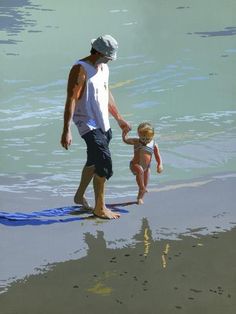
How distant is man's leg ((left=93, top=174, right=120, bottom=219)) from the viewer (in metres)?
4.60

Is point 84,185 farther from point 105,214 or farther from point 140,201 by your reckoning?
point 140,201

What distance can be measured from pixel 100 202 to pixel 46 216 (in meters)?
0.39

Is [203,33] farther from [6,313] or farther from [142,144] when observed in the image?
[6,313]

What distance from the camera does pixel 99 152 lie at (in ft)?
14.9

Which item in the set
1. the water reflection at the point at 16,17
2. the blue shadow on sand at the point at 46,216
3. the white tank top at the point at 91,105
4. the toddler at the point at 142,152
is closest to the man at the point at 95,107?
the white tank top at the point at 91,105

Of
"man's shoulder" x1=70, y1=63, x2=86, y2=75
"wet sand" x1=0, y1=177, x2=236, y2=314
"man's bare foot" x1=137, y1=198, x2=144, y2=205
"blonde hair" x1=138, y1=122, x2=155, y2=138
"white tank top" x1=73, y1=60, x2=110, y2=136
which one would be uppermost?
"man's shoulder" x1=70, y1=63, x2=86, y2=75

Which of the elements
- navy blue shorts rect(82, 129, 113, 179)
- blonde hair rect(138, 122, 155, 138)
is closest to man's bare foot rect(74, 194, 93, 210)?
navy blue shorts rect(82, 129, 113, 179)

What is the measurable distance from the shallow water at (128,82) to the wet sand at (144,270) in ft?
2.68

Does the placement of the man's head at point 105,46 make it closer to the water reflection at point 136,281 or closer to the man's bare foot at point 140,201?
the man's bare foot at point 140,201

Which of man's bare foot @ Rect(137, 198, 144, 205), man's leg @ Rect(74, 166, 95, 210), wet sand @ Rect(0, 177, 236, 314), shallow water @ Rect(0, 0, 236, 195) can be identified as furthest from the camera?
shallow water @ Rect(0, 0, 236, 195)

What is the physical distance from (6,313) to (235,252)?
1.38 metres

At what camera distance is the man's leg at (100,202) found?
15.1 feet

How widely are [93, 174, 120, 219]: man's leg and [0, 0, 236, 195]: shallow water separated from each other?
2.11ft

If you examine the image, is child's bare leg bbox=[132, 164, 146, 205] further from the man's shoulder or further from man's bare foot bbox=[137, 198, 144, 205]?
the man's shoulder
